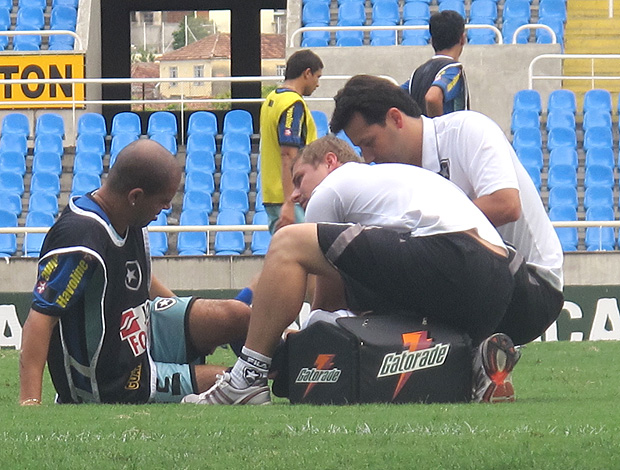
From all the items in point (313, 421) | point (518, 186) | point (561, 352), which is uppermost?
point (518, 186)

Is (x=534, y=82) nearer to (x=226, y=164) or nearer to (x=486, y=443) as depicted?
(x=226, y=164)

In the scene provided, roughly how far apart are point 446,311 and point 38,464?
6.03 ft

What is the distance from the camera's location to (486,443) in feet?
11.5

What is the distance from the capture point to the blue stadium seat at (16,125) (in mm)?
15547

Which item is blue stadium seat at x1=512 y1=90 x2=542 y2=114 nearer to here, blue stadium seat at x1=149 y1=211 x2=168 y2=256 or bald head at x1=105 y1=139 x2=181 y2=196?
blue stadium seat at x1=149 y1=211 x2=168 y2=256

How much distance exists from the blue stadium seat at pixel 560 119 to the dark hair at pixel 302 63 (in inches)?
304

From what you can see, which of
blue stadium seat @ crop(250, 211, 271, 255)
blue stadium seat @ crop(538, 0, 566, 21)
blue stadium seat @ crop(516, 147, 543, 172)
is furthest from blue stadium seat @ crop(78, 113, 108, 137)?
blue stadium seat @ crop(538, 0, 566, 21)

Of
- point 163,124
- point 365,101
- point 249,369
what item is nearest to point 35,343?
point 249,369

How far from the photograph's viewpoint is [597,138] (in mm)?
14680

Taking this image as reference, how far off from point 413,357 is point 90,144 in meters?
11.2

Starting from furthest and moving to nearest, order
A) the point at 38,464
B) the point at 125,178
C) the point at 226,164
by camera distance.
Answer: the point at 226,164, the point at 125,178, the point at 38,464

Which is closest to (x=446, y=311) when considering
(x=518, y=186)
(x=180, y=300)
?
(x=518, y=186)

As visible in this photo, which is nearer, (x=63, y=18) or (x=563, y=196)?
(x=563, y=196)

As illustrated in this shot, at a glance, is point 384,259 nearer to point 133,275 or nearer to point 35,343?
point 133,275
